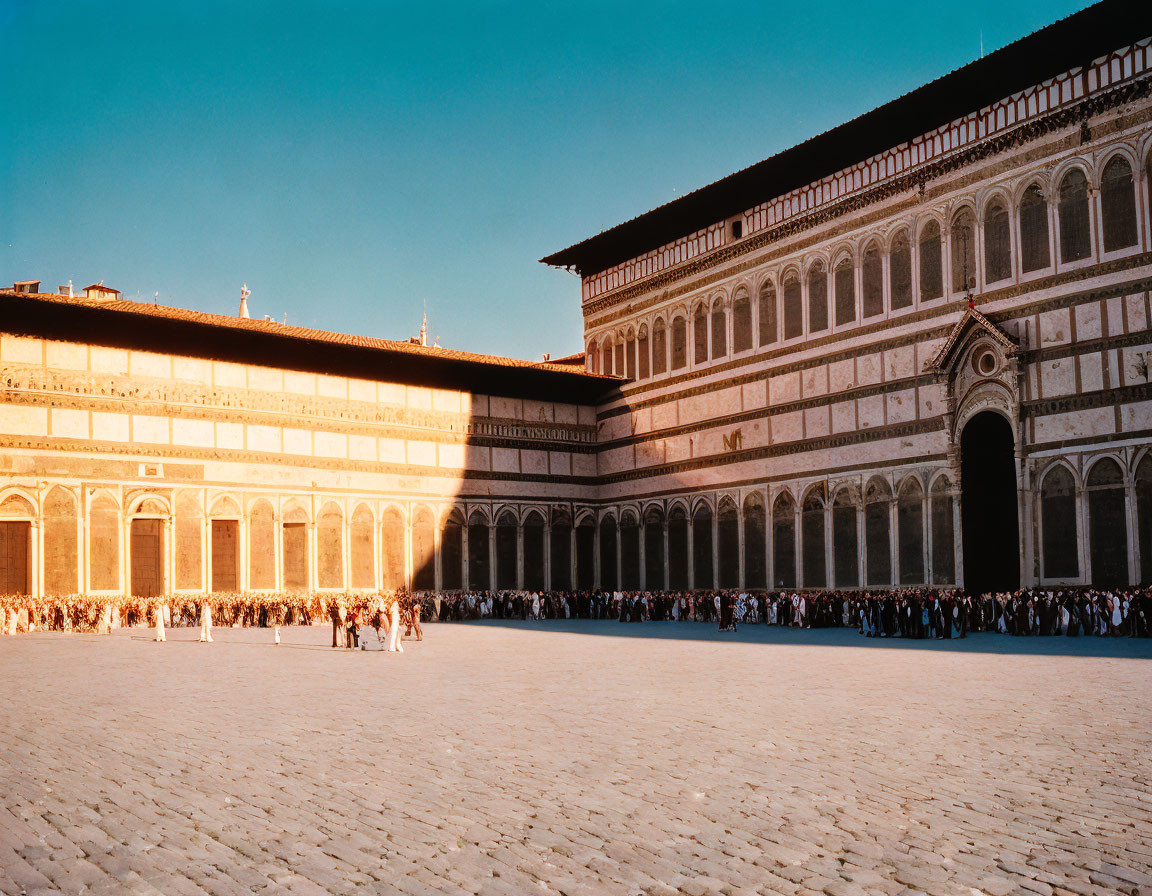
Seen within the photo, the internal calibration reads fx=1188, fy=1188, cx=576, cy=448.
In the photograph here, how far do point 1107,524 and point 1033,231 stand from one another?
712 cm

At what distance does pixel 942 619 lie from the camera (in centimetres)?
2381

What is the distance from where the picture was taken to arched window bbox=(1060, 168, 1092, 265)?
1052 inches

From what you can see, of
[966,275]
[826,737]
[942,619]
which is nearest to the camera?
[826,737]

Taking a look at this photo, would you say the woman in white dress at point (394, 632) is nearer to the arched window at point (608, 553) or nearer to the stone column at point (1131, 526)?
the stone column at point (1131, 526)

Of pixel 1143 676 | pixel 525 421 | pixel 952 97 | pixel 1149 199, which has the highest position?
pixel 952 97

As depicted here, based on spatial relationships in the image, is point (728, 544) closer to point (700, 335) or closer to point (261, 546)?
point (700, 335)

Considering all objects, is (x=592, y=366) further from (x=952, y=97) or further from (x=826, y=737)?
(x=826, y=737)

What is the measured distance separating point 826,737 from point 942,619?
15278mm

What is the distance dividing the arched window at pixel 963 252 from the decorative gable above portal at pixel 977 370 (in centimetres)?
95

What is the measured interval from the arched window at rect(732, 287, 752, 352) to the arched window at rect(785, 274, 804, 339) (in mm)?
1649

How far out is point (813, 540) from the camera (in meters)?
33.6

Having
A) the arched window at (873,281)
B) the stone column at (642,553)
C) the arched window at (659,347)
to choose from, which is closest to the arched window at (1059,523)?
the arched window at (873,281)

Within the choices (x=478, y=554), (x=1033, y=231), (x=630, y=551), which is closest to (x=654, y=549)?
(x=630, y=551)

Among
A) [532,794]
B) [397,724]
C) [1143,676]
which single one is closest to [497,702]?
[397,724]
